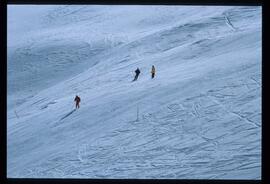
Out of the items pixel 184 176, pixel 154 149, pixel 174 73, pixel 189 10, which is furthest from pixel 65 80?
pixel 184 176

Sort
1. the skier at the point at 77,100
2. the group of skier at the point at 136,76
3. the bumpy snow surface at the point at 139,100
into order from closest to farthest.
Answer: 1. the bumpy snow surface at the point at 139,100
2. the skier at the point at 77,100
3. the group of skier at the point at 136,76

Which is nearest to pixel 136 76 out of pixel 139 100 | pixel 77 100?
pixel 77 100

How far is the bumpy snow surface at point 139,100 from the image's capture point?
6117mm

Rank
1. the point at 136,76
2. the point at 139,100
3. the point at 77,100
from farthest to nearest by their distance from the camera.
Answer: the point at 136,76
the point at 77,100
the point at 139,100

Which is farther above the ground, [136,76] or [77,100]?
[136,76]

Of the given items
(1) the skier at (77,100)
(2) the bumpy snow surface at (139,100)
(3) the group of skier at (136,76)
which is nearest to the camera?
(2) the bumpy snow surface at (139,100)

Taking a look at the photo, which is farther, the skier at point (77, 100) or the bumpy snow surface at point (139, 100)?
the skier at point (77, 100)

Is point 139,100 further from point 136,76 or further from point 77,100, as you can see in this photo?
point 136,76

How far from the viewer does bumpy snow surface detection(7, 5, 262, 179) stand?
6.12 m

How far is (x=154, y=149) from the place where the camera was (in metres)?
6.55

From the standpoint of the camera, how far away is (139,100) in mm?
8781

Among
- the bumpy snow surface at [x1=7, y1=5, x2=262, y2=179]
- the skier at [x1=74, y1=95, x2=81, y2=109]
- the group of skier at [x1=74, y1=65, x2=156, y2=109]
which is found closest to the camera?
the bumpy snow surface at [x1=7, y1=5, x2=262, y2=179]

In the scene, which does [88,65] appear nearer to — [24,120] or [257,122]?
[24,120]
